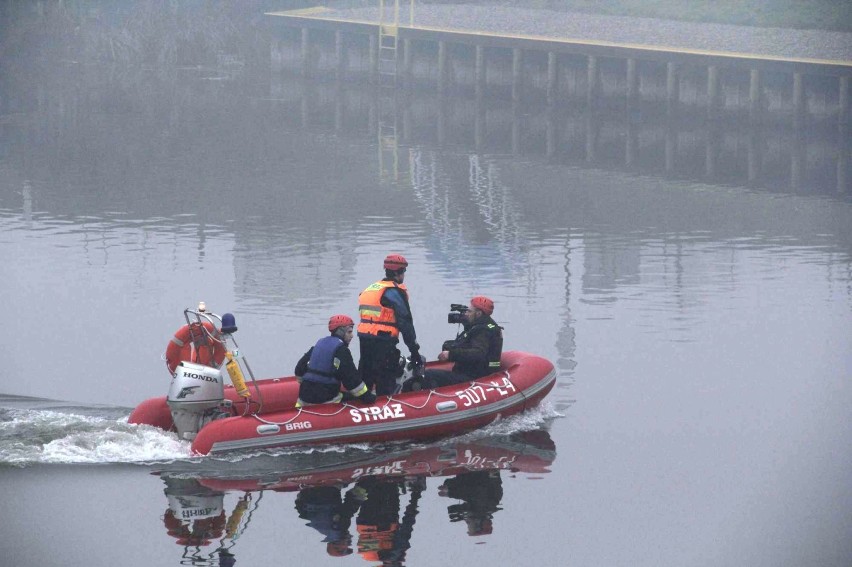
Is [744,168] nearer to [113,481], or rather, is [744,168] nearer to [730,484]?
[730,484]

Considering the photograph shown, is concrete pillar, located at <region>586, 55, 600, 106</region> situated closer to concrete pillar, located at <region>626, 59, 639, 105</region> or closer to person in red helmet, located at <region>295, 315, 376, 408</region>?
concrete pillar, located at <region>626, 59, 639, 105</region>

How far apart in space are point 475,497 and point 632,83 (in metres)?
36.3

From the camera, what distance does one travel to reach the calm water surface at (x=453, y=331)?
43.7 ft

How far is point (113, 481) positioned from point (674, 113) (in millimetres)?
36520

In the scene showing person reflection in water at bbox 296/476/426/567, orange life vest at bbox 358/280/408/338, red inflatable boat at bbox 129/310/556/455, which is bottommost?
person reflection in water at bbox 296/476/426/567

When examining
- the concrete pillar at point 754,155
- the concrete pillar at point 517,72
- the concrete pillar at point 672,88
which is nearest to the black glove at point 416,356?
the concrete pillar at point 754,155

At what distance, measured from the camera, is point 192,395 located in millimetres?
14672

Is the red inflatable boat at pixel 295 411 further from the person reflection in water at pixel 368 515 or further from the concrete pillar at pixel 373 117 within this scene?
the concrete pillar at pixel 373 117

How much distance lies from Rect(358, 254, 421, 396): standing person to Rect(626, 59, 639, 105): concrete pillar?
3394 cm

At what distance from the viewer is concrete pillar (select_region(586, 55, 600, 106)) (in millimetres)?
49162

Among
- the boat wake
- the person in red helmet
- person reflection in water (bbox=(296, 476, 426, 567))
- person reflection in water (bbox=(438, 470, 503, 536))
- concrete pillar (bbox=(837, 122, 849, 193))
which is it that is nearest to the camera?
person reflection in water (bbox=(296, 476, 426, 567))

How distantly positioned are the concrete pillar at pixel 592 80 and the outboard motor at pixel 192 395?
36043 mm

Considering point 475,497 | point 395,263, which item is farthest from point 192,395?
point 475,497

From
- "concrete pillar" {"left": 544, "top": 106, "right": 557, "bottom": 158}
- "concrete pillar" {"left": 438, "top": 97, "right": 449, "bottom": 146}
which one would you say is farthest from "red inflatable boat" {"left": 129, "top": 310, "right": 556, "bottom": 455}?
"concrete pillar" {"left": 438, "top": 97, "right": 449, "bottom": 146}
